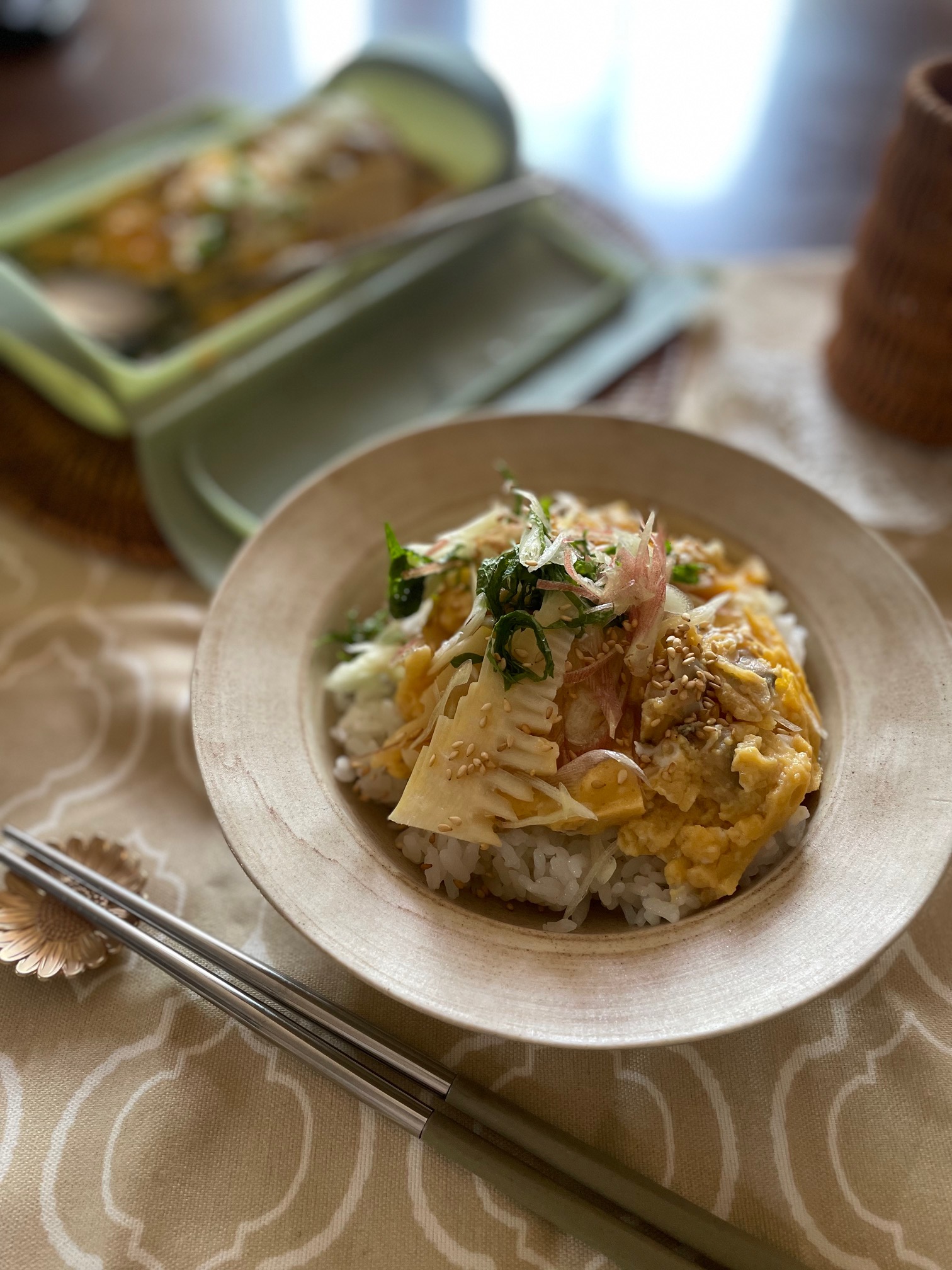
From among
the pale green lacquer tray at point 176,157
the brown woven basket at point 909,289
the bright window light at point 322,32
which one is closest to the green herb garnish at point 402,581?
the pale green lacquer tray at point 176,157

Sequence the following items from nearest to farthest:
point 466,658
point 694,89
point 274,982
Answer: point 274,982 → point 466,658 → point 694,89

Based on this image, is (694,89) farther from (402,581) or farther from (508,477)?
(402,581)

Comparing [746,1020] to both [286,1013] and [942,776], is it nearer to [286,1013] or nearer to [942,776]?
[942,776]

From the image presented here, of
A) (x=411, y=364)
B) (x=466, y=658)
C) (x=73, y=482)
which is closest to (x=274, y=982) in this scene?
(x=466, y=658)

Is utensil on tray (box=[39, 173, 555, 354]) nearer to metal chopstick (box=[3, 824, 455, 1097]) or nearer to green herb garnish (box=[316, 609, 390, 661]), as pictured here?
green herb garnish (box=[316, 609, 390, 661])

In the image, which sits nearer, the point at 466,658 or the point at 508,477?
the point at 466,658

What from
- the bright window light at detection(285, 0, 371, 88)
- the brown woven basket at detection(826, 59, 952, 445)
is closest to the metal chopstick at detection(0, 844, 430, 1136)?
the brown woven basket at detection(826, 59, 952, 445)
